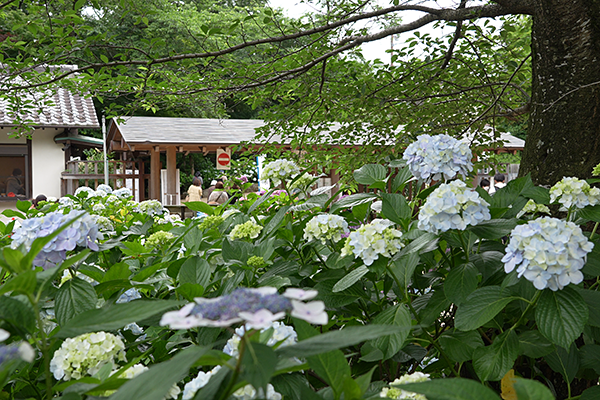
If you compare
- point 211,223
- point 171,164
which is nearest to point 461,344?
point 211,223

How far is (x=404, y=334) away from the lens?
991mm

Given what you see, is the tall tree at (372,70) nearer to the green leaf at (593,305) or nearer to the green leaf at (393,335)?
the green leaf at (593,305)

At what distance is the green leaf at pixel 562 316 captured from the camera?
2.92ft

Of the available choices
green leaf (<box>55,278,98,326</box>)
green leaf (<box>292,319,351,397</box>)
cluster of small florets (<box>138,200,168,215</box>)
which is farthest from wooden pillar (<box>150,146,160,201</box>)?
green leaf (<box>292,319,351,397</box>)

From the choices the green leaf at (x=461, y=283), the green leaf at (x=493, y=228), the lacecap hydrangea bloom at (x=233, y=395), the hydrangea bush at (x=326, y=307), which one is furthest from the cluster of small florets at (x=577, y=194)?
the lacecap hydrangea bloom at (x=233, y=395)

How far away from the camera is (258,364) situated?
50 centimetres

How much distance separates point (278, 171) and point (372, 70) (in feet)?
7.62

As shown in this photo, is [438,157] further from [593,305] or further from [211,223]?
[211,223]

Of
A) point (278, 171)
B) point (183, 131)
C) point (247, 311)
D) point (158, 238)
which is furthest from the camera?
point (183, 131)

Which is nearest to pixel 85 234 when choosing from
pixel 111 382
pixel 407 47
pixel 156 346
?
pixel 156 346

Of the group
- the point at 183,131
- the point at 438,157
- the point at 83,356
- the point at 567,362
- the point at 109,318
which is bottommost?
the point at 567,362

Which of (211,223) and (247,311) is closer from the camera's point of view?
(247,311)

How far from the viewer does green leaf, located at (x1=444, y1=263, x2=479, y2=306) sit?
1073mm

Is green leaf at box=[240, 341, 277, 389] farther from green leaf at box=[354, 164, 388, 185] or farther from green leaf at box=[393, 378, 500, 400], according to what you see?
green leaf at box=[354, 164, 388, 185]
